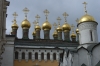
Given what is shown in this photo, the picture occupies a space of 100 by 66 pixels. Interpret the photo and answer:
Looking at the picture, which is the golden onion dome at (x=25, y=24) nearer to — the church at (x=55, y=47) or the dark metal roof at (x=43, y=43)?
the church at (x=55, y=47)

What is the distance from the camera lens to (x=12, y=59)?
23.5m

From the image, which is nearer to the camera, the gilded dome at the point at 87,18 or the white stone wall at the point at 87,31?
the white stone wall at the point at 87,31

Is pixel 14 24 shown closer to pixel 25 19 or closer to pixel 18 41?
pixel 25 19

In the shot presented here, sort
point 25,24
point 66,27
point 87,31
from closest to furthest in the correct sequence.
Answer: point 87,31, point 25,24, point 66,27

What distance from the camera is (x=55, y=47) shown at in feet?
82.8

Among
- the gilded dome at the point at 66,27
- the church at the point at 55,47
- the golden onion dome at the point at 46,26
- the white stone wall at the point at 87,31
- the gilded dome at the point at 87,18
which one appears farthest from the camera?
the gilded dome at the point at 66,27

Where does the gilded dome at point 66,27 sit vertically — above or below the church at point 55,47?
above

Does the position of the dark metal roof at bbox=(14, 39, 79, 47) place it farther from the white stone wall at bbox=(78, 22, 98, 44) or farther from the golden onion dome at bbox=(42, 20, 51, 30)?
the white stone wall at bbox=(78, 22, 98, 44)

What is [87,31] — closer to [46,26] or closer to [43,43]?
[43,43]

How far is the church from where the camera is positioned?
18.6 metres

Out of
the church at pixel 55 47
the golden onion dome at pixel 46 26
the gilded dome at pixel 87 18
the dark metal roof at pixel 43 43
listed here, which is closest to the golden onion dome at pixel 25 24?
the church at pixel 55 47

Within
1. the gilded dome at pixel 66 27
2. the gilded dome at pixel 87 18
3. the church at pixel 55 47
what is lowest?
the church at pixel 55 47

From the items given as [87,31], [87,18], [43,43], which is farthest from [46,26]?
[87,31]

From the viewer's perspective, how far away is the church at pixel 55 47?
18.6 m
